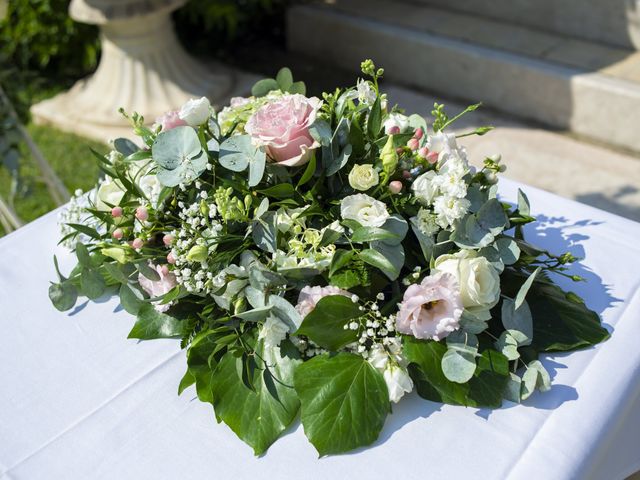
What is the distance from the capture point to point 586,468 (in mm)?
1079

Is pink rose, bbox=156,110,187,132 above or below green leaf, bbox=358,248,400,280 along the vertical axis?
above

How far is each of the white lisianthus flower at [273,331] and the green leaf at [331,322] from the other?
50 millimetres

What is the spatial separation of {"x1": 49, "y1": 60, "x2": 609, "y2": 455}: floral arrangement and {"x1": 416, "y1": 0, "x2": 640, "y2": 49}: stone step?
294 cm

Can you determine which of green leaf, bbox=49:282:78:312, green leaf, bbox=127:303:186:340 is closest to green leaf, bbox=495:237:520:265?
green leaf, bbox=127:303:186:340

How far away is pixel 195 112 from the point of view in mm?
1243

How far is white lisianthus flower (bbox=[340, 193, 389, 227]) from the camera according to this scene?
1.13 metres

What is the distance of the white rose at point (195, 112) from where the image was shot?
124 cm

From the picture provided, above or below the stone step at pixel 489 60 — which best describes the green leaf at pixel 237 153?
above

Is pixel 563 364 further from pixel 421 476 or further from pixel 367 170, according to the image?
pixel 367 170

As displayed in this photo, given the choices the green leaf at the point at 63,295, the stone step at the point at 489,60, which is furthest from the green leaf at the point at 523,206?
the stone step at the point at 489,60

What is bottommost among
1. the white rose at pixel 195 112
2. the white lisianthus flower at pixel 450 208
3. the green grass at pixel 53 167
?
the green grass at pixel 53 167

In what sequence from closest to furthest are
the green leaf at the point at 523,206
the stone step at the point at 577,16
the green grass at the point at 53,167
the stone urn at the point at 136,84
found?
1. the green leaf at the point at 523,206
2. the green grass at the point at 53,167
3. the stone step at the point at 577,16
4. the stone urn at the point at 136,84

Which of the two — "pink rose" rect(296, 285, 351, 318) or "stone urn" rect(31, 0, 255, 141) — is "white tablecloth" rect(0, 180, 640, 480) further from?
"stone urn" rect(31, 0, 255, 141)

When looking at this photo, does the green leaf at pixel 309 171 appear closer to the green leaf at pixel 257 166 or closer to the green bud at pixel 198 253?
the green leaf at pixel 257 166
